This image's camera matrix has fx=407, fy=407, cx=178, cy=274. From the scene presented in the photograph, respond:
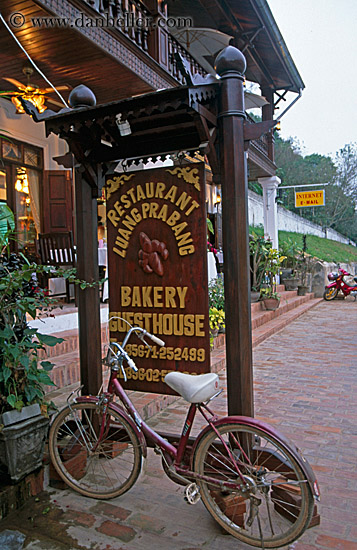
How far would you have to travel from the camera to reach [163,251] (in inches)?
102

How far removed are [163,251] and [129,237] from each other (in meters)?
0.30

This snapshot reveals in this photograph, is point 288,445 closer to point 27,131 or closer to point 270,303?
point 270,303

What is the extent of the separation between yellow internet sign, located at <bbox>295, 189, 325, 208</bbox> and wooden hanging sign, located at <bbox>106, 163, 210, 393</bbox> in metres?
14.2

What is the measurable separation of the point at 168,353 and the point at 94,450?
760 mm

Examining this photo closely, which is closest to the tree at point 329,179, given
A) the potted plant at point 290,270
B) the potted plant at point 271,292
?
the potted plant at point 290,270

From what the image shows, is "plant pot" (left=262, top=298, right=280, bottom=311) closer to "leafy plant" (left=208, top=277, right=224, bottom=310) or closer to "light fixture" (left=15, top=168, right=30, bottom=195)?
"leafy plant" (left=208, top=277, right=224, bottom=310)

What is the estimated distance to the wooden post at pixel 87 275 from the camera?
2865 millimetres

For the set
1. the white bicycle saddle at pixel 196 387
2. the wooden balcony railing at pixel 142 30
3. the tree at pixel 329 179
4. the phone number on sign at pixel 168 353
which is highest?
the tree at pixel 329 179

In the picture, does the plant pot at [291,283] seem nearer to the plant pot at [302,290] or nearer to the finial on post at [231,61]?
the plant pot at [302,290]

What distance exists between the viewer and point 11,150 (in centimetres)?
767

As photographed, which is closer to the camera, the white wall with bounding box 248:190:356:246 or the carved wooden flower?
the carved wooden flower

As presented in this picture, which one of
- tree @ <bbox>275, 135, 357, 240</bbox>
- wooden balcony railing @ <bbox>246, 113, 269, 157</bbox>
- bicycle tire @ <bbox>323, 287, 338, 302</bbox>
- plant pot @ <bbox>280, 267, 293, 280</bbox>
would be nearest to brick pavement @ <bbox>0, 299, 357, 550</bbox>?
wooden balcony railing @ <bbox>246, 113, 269, 157</bbox>

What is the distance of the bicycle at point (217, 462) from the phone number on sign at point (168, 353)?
214 millimetres

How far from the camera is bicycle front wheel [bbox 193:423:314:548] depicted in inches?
75.5
